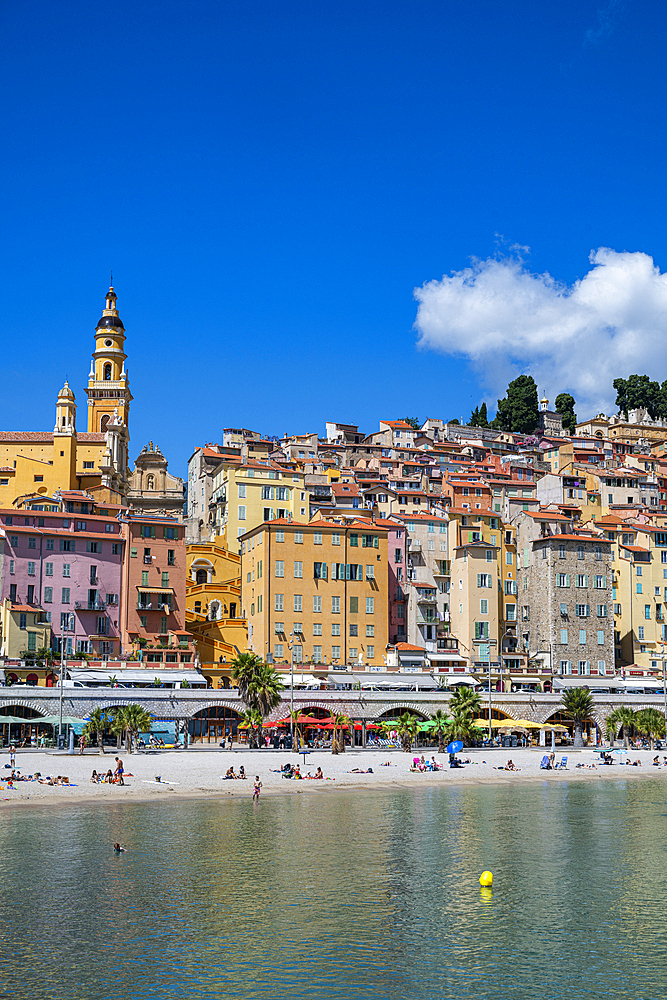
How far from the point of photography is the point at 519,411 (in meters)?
196

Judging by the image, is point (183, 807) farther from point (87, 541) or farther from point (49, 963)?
point (87, 541)

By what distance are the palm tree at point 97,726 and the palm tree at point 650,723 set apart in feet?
139

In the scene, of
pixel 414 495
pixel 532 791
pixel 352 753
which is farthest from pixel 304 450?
pixel 532 791

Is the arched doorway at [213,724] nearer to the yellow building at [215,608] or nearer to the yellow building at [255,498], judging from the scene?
the yellow building at [215,608]

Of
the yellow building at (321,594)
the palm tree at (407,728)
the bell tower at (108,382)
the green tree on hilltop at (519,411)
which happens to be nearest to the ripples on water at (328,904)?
the palm tree at (407,728)

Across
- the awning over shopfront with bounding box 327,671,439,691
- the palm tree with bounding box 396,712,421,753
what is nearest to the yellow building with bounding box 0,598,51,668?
the awning over shopfront with bounding box 327,671,439,691

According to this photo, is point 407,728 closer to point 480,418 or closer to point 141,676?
point 141,676

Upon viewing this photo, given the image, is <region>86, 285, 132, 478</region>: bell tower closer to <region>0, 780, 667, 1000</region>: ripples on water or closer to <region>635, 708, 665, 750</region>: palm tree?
<region>635, 708, 665, 750</region>: palm tree

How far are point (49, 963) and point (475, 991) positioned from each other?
11050 mm

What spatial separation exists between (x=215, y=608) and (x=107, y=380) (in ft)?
184

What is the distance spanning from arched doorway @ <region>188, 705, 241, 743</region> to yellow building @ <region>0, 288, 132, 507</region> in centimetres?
3533

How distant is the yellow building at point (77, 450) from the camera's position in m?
118

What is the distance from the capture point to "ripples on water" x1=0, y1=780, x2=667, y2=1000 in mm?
28297

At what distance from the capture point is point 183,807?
56.0m
